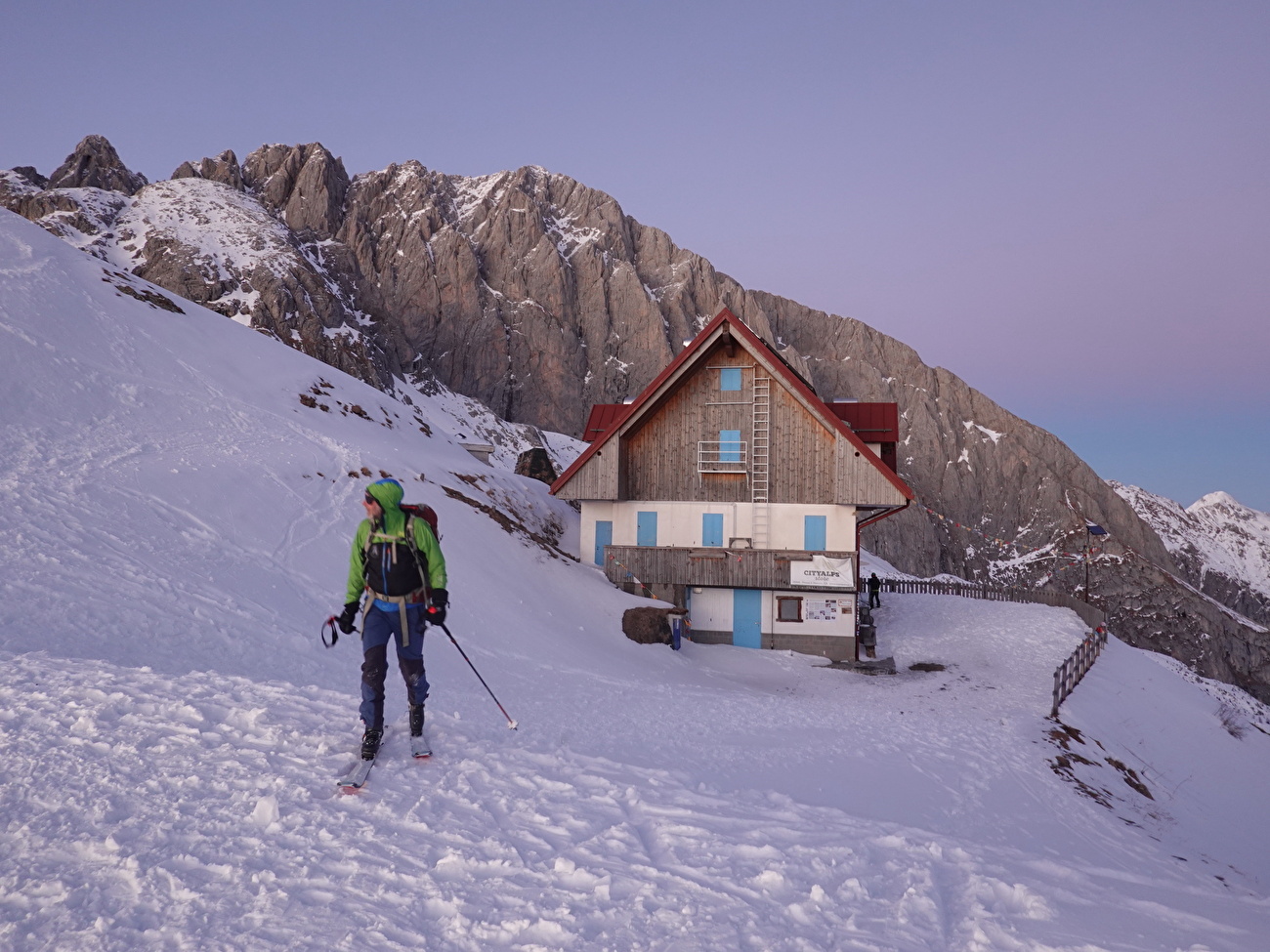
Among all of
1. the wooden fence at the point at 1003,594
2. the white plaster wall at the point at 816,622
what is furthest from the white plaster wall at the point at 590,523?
the wooden fence at the point at 1003,594

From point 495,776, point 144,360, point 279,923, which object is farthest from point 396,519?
point 144,360

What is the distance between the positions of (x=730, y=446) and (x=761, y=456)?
1.11 metres

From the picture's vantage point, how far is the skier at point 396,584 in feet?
22.6

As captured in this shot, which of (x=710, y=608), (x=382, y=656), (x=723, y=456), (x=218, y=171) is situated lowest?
(x=710, y=608)

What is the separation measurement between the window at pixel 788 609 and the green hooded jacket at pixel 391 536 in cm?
1859

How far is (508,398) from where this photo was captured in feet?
361

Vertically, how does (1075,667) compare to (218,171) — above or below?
below

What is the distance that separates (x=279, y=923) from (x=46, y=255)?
32043 millimetres

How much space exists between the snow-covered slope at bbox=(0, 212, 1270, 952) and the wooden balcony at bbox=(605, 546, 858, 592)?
307 cm

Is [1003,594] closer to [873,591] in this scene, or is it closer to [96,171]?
[873,591]

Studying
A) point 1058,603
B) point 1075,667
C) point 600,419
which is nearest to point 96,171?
point 600,419

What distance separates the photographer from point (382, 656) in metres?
6.88

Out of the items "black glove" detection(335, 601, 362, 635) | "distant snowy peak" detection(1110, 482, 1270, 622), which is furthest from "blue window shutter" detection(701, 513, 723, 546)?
"distant snowy peak" detection(1110, 482, 1270, 622)

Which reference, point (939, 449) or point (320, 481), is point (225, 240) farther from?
point (939, 449)
